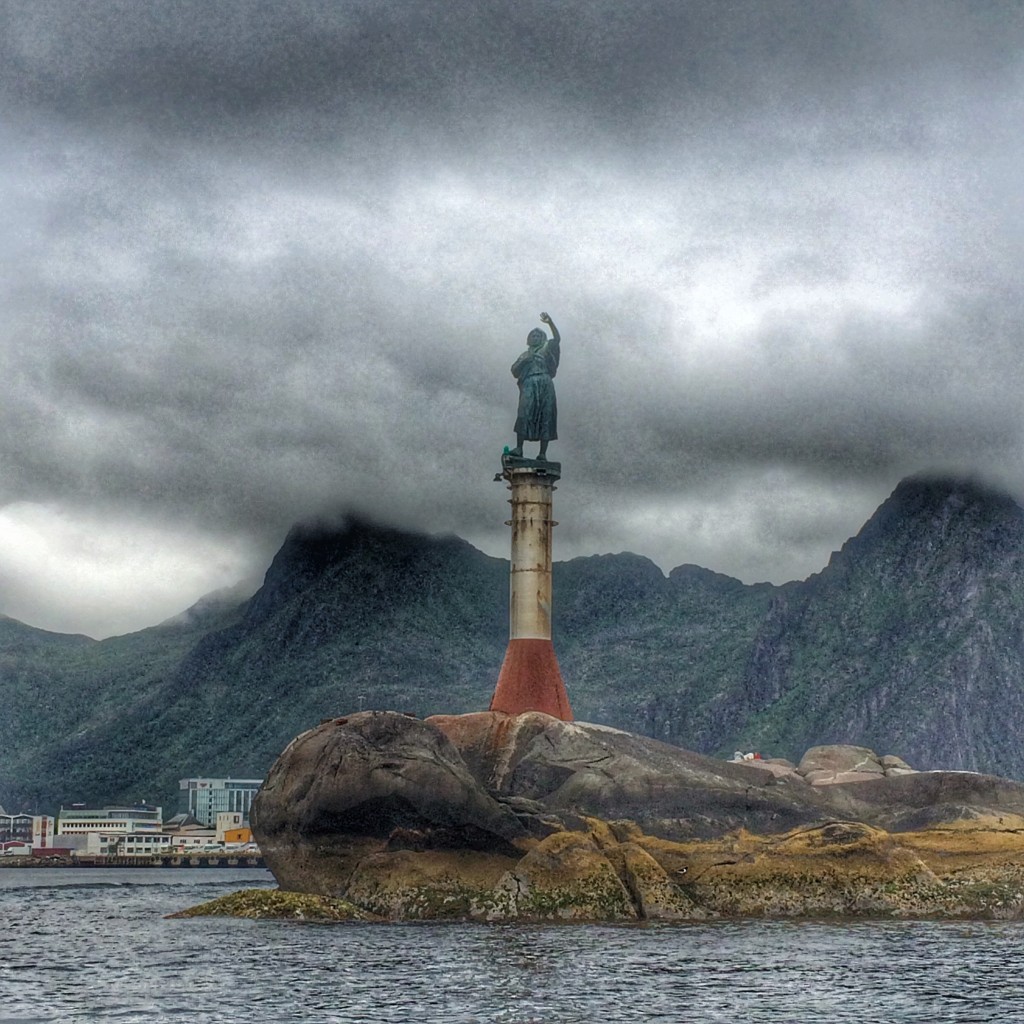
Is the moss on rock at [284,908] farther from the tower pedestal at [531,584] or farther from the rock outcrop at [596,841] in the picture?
the tower pedestal at [531,584]

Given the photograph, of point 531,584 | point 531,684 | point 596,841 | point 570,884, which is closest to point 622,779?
point 596,841

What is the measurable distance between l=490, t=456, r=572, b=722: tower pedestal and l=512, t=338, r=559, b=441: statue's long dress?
259 cm

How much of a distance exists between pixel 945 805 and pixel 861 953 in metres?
18.3

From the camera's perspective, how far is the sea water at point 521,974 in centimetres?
4297

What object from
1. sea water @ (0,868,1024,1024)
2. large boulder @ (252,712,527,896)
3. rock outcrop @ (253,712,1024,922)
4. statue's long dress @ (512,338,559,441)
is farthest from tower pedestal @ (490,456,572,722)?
sea water @ (0,868,1024,1024)

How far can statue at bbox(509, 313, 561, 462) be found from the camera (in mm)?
84062

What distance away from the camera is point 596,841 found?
216ft

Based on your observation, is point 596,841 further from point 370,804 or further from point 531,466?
point 531,466

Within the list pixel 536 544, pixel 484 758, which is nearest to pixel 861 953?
pixel 484 758

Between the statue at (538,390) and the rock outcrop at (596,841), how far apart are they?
1857 centimetres

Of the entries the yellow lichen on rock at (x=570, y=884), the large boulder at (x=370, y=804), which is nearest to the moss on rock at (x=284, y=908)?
the large boulder at (x=370, y=804)

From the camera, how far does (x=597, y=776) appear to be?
7094 cm

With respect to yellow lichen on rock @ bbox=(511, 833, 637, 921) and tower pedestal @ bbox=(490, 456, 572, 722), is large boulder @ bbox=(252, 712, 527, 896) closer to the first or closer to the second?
yellow lichen on rock @ bbox=(511, 833, 637, 921)

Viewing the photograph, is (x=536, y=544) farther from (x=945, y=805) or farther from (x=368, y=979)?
(x=368, y=979)
